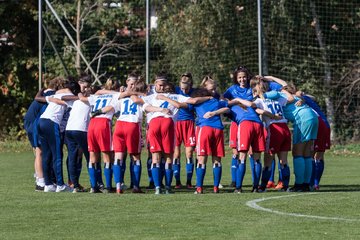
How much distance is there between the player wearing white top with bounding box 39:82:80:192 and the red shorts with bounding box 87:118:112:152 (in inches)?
27.6

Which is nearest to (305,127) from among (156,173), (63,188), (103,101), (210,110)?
(210,110)

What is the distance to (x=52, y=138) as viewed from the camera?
16438mm

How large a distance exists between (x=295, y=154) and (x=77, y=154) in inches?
136

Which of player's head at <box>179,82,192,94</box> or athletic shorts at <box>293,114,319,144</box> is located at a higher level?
player's head at <box>179,82,192,94</box>

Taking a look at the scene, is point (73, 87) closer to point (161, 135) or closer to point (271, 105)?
point (161, 135)

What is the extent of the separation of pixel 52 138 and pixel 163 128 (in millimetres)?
1966

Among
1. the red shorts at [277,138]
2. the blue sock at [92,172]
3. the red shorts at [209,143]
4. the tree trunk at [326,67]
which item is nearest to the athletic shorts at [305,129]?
the red shorts at [277,138]

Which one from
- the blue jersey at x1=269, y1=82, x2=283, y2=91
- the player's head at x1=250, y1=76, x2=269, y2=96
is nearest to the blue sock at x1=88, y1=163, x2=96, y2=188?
the player's head at x1=250, y1=76, x2=269, y2=96

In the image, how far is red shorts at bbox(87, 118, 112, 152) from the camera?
52.2 feet

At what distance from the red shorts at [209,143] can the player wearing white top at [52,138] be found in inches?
88.3

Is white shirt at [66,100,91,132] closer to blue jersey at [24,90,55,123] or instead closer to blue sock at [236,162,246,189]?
blue jersey at [24,90,55,123]

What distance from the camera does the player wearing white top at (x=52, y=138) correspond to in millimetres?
16406

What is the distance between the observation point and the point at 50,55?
33031mm

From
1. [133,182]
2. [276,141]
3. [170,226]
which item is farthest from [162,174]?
[170,226]
